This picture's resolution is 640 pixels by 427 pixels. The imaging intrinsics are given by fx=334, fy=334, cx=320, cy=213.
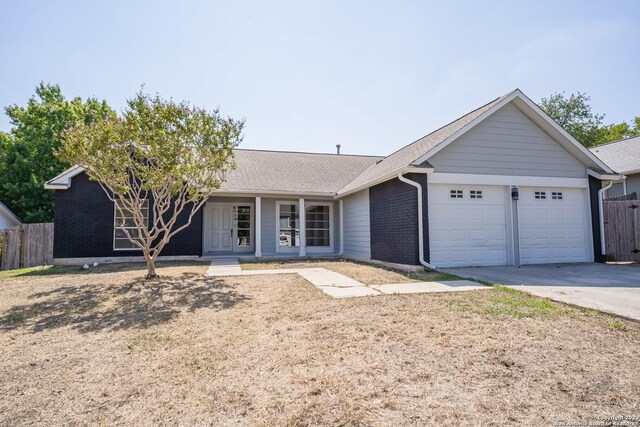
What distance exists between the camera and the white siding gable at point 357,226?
12414mm

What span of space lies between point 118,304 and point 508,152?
10.8 metres

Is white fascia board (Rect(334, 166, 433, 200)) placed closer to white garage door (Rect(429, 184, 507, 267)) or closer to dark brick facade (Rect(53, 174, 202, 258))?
white garage door (Rect(429, 184, 507, 267))

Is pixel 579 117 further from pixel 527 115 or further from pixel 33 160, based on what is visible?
pixel 33 160

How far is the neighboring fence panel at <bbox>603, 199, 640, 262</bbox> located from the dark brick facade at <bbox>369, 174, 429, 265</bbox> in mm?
7051

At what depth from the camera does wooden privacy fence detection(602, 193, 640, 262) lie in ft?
35.8

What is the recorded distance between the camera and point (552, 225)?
10492mm

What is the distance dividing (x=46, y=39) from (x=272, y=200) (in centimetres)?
894

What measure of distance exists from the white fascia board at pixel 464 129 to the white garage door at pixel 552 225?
8.55ft

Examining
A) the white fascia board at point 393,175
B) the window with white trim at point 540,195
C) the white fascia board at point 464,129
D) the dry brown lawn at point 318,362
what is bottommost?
the dry brown lawn at point 318,362

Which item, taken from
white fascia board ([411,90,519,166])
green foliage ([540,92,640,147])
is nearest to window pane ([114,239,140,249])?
white fascia board ([411,90,519,166])

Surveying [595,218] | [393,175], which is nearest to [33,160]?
[393,175]

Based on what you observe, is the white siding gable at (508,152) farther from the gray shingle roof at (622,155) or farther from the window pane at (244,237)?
the window pane at (244,237)

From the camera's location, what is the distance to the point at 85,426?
227cm

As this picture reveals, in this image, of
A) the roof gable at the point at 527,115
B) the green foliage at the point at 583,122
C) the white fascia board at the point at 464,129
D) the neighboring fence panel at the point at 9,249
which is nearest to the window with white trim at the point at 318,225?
the roof gable at the point at 527,115
